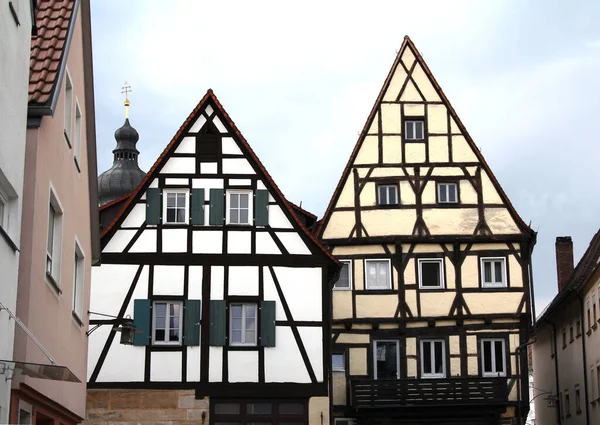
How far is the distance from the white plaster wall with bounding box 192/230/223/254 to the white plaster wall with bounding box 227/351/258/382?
2.78 meters

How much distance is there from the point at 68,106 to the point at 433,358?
63.5 ft

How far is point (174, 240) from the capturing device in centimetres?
2878

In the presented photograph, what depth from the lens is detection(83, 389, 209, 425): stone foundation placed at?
27438 millimetres

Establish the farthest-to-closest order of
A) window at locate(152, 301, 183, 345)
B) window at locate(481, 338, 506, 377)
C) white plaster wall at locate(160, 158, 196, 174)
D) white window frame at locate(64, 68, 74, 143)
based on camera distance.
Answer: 1. window at locate(481, 338, 506, 377)
2. white plaster wall at locate(160, 158, 196, 174)
3. window at locate(152, 301, 183, 345)
4. white window frame at locate(64, 68, 74, 143)

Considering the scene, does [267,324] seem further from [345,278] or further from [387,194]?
[387,194]

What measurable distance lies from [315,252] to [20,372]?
55.4 feet

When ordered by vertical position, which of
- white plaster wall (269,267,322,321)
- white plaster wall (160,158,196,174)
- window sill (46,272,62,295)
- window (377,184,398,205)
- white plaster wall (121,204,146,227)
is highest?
window (377,184,398,205)

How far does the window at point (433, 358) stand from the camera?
110ft

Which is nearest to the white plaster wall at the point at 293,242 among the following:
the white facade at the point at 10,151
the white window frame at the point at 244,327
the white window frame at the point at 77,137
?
the white window frame at the point at 244,327

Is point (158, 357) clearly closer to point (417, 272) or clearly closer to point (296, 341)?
point (296, 341)

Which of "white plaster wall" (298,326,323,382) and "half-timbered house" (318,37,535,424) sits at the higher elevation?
"half-timbered house" (318,37,535,424)

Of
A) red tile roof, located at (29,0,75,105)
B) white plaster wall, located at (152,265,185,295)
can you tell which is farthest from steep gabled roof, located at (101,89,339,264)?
red tile roof, located at (29,0,75,105)

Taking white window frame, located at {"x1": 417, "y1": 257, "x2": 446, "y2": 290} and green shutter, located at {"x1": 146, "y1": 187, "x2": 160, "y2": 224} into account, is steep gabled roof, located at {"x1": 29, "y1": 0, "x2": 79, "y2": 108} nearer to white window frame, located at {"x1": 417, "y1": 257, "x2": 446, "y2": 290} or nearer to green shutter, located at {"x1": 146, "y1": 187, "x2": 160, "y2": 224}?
green shutter, located at {"x1": 146, "y1": 187, "x2": 160, "y2": 224}

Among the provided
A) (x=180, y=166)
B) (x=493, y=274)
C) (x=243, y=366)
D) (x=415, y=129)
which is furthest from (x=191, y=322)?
(x=415, y=129)
